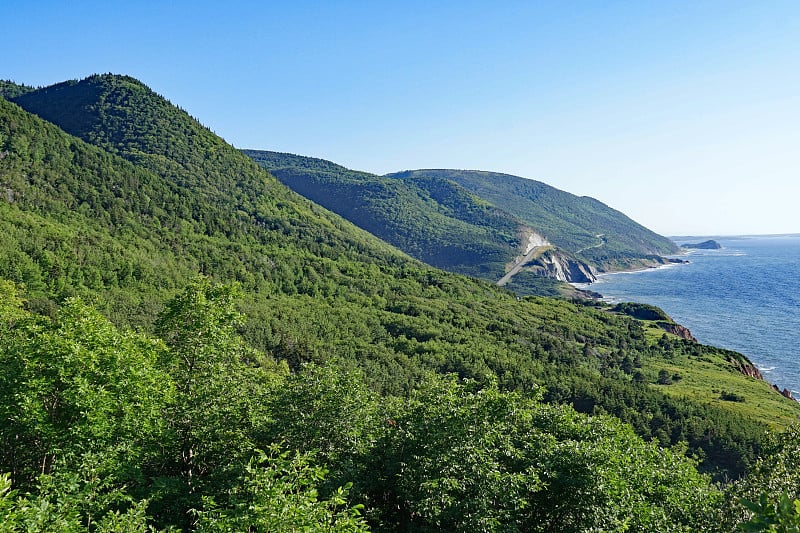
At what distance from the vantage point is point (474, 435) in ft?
66.9

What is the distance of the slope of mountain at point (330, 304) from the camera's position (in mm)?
90125

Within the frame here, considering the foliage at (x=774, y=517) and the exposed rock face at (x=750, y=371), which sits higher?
the foliage at (x=774, y=517)

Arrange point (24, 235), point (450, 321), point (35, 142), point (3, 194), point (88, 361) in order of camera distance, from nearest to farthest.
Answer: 1. point (88, 361)
2. point (24, 235)
3. point (3, 194)
4. point (450, 321)
5. point (35, 142)

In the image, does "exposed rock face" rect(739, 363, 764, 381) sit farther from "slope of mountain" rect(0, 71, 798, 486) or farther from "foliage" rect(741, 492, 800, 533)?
"foliage" rect(741, 492, 800, 533)

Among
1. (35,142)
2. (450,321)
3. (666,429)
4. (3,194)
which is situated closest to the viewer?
(666,429)

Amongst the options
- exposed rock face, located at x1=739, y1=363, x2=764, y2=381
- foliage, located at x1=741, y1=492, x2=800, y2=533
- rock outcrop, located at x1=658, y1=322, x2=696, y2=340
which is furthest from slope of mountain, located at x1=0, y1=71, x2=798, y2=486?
foliage, located at x1=741, y1=492, x2=800, y2=533

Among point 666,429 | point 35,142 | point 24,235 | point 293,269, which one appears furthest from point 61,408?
point 35,142

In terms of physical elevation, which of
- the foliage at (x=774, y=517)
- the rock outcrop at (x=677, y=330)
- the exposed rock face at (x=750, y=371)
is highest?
the foliage at (x=774, y=517)

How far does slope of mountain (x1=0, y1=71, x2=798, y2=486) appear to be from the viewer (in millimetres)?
90125

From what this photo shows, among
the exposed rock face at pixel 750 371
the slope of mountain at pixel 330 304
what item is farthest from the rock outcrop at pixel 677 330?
the exposed rock face at pixel 750 371

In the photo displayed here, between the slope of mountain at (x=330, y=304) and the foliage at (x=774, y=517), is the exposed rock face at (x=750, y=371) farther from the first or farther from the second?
the foliage at (x=774, y=517)

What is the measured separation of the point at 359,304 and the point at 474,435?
128 m

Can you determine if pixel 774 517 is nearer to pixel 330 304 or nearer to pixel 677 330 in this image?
pixel 330 304

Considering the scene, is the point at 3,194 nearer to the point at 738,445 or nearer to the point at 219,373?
the point at 219,373
